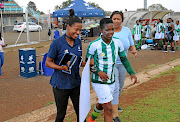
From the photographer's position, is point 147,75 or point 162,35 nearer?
point 147,75

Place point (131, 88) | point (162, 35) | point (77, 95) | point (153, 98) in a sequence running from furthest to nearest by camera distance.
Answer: point (162, 35) → point (131, 88) → point (153, 98) → point (77, 95)

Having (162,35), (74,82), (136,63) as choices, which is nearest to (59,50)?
(74,82)

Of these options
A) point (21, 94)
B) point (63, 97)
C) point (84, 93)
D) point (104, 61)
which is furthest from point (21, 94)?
point (104, 61)

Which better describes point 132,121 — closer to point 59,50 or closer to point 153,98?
point 153,98

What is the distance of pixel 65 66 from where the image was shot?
281 centimetres

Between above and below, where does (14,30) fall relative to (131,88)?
above

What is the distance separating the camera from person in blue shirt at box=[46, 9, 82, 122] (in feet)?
9.55

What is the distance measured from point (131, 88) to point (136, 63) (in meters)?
3.91

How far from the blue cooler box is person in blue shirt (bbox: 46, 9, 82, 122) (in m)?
4.63

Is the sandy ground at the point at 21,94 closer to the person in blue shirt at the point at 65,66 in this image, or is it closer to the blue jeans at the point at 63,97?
the blue jeans at the point at 63,97

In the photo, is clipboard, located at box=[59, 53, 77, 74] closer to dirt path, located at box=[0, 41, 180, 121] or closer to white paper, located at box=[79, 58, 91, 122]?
white paper, located at box=[79, 58, 91, 122]

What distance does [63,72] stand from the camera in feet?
9.71

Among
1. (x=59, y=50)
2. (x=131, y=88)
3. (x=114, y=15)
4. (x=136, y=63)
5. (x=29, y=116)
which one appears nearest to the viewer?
(x=59, y=50)

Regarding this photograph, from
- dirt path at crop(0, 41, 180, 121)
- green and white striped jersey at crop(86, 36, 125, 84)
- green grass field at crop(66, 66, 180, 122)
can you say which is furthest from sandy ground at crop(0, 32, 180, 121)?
green and white striped jersey at crop(86, 36, 125, 84)
